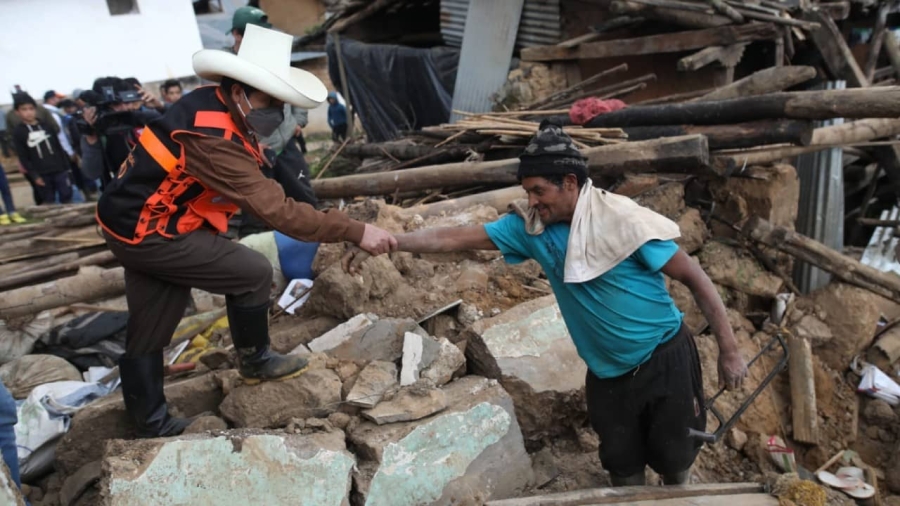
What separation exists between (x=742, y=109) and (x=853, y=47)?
5927mm

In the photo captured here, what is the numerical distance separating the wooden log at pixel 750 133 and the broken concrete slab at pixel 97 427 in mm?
4047

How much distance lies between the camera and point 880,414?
16.2 feet

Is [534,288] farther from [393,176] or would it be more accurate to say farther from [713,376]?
[393,176]

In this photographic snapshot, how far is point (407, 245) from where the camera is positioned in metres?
3.08

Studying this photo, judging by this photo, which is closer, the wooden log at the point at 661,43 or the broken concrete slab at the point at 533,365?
the broken concrete slab at the point at 533,365

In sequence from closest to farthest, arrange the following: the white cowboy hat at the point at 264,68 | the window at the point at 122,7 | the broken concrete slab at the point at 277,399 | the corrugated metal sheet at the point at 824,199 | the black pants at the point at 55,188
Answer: the white cowboy hat at the point at 264,68 < the broken concrete slab at the point at 277,399 < the corrugated metal sheet at the point at 824,199 < the black pants at the point at 55,188 < the window at the point at 122,7

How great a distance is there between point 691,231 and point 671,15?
3125mm

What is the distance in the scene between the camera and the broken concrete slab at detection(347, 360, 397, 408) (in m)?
3.16

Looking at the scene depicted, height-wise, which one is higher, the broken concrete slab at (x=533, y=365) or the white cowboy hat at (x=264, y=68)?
the white cowboy hat at (x=264, y=68)

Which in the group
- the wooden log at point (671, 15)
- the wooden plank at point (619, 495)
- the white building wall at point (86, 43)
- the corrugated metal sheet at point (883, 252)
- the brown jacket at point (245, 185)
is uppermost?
the white building wall at point (86, 43)

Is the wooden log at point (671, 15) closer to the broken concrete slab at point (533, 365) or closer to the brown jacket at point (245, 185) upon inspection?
the broken concrete slab at point (533, 365)

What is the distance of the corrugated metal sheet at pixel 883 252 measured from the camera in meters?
6.13

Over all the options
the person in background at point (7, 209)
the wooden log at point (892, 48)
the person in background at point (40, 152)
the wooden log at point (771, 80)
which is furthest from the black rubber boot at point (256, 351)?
the wooden log at point (892, 48)

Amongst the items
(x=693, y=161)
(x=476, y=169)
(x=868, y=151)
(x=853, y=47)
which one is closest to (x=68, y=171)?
(x=476, y=169)
